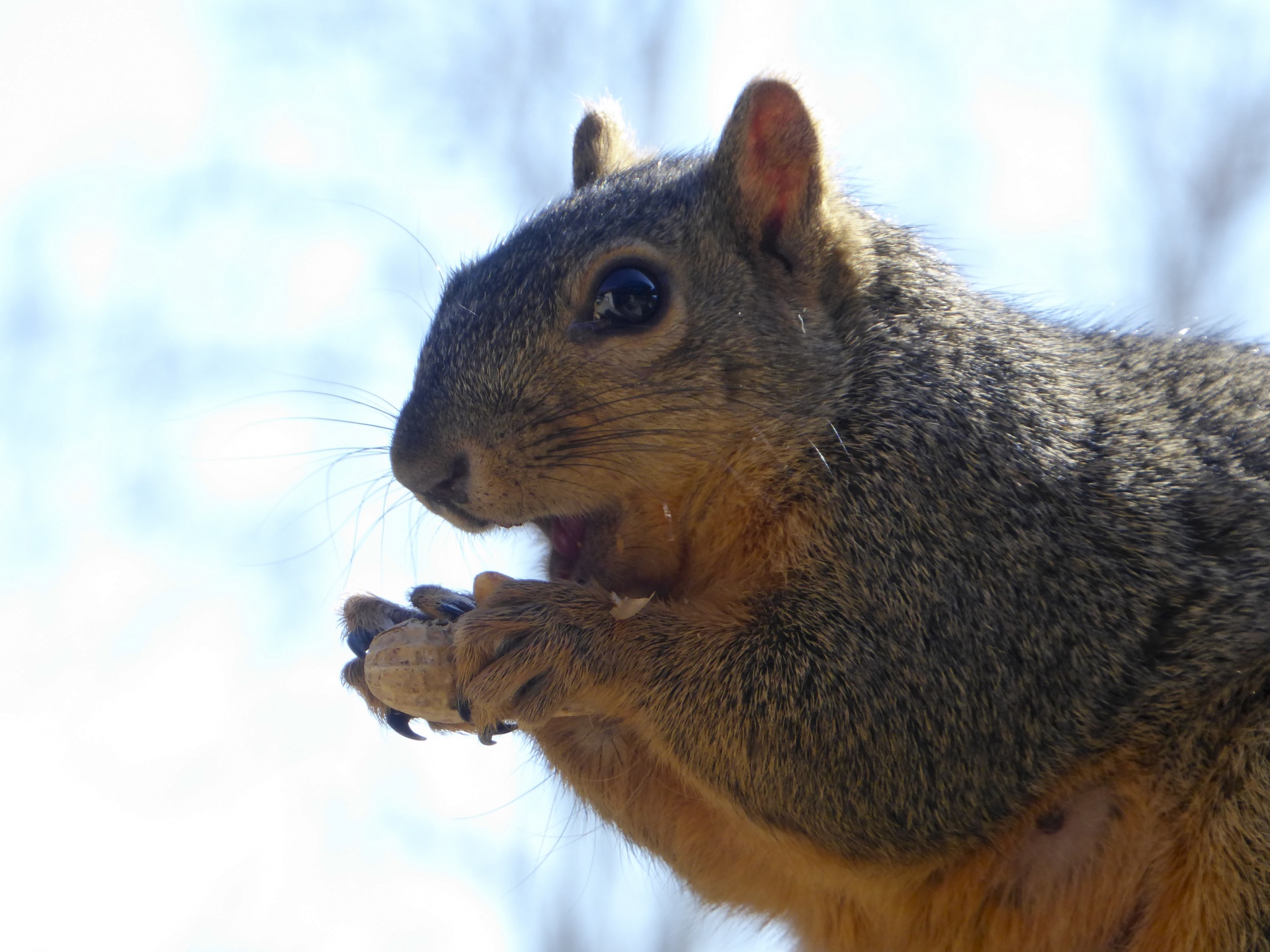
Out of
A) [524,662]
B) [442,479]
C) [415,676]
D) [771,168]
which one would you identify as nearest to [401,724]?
Answer: [415,676]

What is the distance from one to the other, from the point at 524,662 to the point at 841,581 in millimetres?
693

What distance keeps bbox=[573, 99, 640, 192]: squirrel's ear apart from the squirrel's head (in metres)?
0.83

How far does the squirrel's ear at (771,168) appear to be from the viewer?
3.10 meters

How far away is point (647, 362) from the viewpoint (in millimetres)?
→ 2861

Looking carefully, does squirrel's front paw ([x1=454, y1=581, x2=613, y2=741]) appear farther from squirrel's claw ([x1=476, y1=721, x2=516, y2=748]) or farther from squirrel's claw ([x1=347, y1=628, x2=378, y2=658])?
squirrel's claw ([x1=347, y1=628, x2=378, y2=658])

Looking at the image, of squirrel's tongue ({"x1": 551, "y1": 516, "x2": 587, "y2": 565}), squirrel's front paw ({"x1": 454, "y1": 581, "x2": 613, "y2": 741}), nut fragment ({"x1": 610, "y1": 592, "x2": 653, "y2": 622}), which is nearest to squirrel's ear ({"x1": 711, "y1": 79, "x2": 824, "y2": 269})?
squirrel's tongue ({"x1": 551, "y1": 516, "x2": 587, "y2": 565})

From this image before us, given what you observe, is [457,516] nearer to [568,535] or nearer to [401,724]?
[568,535]

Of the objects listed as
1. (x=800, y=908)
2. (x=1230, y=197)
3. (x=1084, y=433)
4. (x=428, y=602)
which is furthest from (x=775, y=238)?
(x=1230, y=197)

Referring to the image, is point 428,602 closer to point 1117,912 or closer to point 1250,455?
point 1117,912

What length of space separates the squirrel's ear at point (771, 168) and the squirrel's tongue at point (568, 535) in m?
0.83

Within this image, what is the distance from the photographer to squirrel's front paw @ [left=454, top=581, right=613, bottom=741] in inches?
101

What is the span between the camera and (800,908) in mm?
3023

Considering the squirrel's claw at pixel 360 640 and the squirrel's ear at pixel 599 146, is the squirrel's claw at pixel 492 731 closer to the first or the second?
the squirrel's claw at pixel 360 640

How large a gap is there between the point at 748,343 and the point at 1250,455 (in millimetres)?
1241
